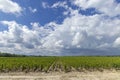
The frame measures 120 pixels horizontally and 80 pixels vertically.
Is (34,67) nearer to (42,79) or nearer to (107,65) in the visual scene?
(42,79)

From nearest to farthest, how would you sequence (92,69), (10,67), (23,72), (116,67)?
(23,72) < (10,67) < (92,69) < (116,67)

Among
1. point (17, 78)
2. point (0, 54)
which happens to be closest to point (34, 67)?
point (17, 78)

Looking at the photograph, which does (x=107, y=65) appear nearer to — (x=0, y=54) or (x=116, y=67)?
(x=116, y=67)

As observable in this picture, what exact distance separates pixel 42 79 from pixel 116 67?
61.9 ft

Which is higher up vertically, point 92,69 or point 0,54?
point 0,54

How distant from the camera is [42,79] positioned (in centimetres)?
2531

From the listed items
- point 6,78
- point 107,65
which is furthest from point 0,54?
point 6,78

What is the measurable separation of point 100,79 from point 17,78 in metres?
9.52

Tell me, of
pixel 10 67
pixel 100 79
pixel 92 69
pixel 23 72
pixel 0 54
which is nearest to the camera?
pixel 100 79

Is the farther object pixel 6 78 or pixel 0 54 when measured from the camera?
pixel 0 54

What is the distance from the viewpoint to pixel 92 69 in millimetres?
36344

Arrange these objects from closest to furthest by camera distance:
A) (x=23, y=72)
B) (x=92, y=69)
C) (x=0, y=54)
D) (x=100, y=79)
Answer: (x=100, y=79), (x=23, y=72), (x=92, y=69), (x=0, y=54)

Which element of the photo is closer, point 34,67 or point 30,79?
point 30,79

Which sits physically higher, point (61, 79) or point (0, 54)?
point (0, 54)
